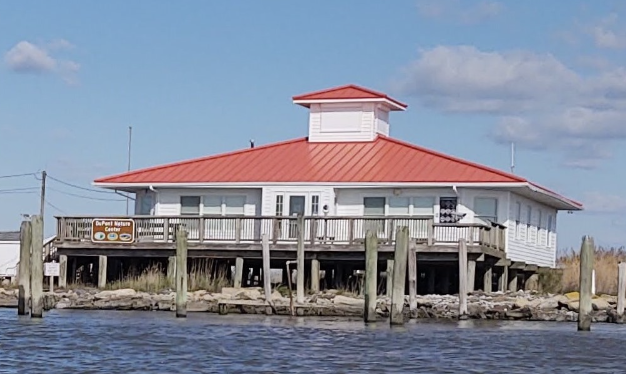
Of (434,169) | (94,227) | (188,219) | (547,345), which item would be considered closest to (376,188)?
(434,169)

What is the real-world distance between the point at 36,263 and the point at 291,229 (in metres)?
12.1

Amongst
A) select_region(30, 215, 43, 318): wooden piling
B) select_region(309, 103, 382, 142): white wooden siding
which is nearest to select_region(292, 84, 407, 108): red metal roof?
select_region(309, 103, 382, 142): white wooden siding

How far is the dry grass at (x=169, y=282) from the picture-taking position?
43.6 m

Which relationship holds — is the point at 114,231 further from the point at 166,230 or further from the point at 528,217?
the point at 528,217

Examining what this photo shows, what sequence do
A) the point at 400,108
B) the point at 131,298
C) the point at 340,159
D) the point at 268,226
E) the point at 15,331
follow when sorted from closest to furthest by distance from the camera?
1. the point at 15,331
2. the point at 131,298
3. the point at 268,226
4. the point at 340,159
5. the point at 400,108

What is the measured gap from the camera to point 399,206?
46.5 m

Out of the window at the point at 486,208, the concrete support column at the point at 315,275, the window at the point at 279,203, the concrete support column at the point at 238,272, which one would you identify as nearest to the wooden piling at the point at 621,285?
the window at the point at 486,208

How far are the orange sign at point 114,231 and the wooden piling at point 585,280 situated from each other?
16215mm

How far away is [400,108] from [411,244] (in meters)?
15.6

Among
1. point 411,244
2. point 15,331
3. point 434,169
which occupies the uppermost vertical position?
point 434,169

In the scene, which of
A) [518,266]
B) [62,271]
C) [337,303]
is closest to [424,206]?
[518,266]

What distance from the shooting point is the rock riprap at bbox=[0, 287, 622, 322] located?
38.6m

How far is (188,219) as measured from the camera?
45594 mm

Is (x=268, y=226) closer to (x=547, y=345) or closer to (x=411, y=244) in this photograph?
(x=411, y=244)
